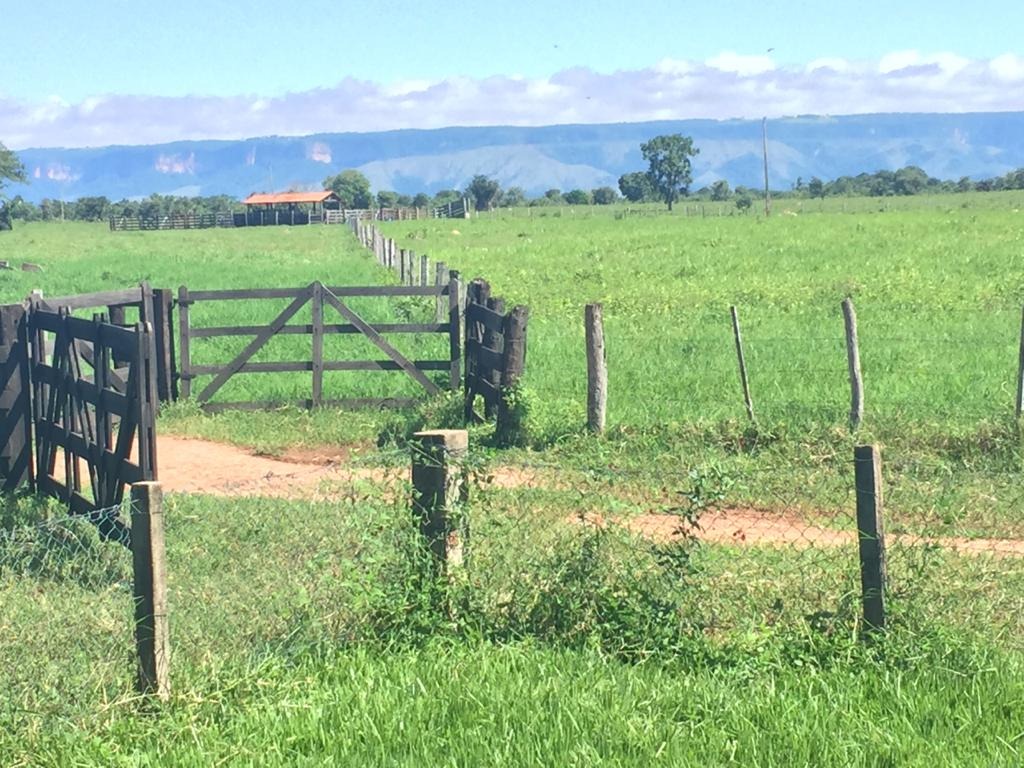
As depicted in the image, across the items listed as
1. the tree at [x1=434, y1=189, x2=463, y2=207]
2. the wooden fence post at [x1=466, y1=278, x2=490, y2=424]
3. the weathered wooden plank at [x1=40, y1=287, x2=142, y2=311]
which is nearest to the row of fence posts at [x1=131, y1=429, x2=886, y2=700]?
the weathered wooden plank at [x1=40, y1=287, x2=142, y2=311]

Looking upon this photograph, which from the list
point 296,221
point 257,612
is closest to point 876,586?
point 257,612

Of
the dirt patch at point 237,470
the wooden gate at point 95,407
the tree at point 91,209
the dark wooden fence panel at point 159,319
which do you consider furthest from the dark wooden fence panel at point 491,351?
the tree at point 91,209

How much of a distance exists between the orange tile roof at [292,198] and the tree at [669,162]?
113 feet

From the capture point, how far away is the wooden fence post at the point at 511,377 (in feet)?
41.7

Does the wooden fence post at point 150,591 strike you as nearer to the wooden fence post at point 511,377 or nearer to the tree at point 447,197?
the wooden fence post at point 511,377

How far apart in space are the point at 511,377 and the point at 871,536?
7.13m

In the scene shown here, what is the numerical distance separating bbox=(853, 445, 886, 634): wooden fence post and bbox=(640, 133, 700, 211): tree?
127 metres

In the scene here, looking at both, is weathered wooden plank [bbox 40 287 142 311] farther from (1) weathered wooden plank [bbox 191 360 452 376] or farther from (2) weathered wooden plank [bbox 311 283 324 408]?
(2) weathered wooden plank [bbox 311 283 324 408]

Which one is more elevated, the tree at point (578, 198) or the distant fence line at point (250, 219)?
the tree at point (578, 198)

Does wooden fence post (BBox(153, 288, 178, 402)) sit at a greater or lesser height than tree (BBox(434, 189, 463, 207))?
lesser

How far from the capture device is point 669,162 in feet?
436

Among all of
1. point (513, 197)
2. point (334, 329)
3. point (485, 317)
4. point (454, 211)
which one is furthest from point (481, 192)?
point (485, 317)

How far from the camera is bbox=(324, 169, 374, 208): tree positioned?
13700cm

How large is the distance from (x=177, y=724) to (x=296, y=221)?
99.6 m
